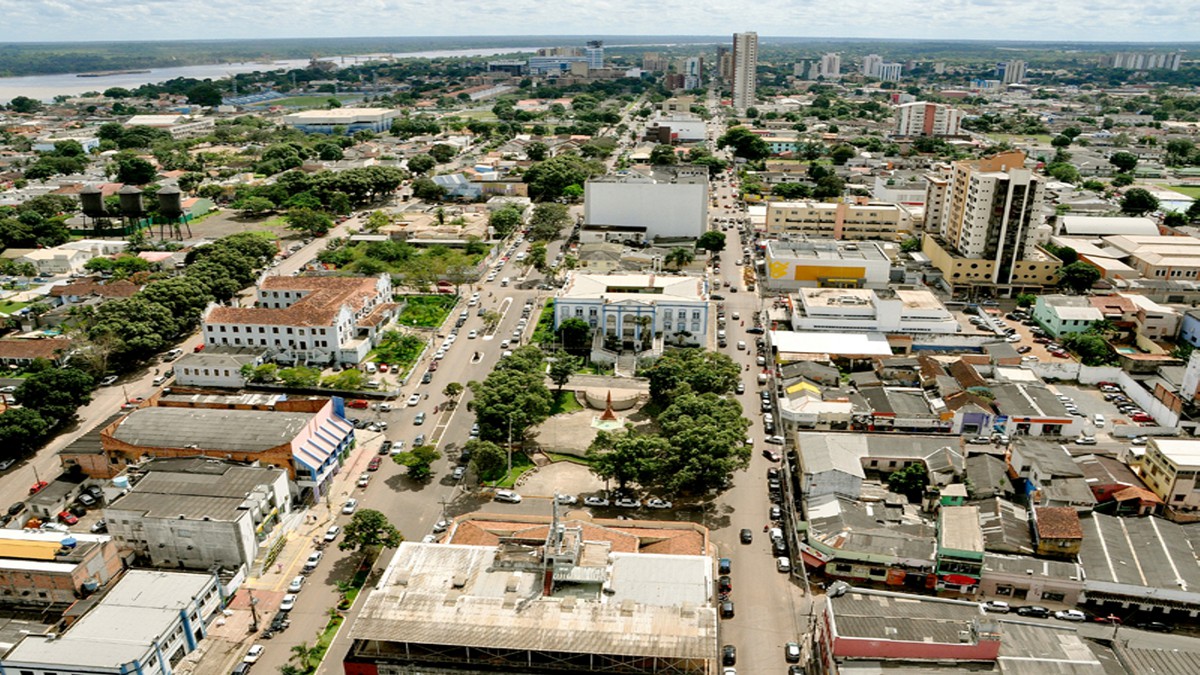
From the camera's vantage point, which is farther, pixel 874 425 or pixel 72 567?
pixel 874 425

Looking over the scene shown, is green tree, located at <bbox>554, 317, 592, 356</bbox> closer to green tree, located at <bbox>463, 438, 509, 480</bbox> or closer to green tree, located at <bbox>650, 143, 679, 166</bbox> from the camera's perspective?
green tree, located at <bbox>463, 438, 509, 480</bbox>

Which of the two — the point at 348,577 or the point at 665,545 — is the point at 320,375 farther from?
the point at 665,545

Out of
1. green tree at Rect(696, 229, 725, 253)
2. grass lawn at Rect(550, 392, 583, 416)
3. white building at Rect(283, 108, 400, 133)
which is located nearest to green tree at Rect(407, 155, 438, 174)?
white building at Rect(283, 108, 400, 133)

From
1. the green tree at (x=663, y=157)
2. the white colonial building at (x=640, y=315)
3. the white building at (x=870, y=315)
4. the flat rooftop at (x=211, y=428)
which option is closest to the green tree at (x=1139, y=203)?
the white building at (x=870, y=315)

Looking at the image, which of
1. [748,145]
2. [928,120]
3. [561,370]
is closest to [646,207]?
[561,370]


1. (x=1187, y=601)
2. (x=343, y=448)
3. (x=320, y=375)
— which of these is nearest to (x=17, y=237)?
(x=320, y=375)

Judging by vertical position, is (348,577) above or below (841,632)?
below

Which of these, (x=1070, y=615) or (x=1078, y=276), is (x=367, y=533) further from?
(x=1078, y=276)
